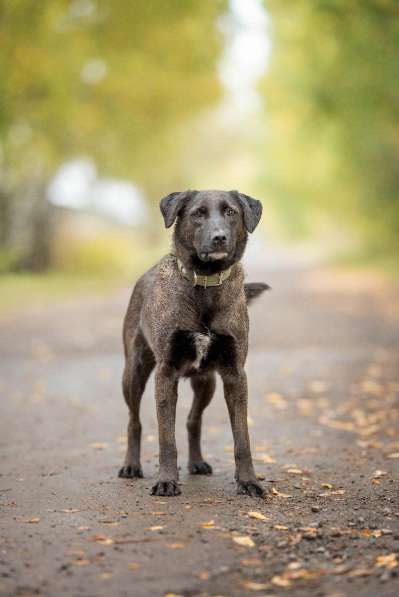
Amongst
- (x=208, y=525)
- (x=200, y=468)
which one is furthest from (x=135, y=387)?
(x=208, y=525)

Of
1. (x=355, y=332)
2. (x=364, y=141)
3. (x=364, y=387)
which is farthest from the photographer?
(x=364, y=141)

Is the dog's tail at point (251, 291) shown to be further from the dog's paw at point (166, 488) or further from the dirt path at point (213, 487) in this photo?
the dog's paw at point (166, 488)

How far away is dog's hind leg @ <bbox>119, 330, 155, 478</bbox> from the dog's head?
3.37 feet

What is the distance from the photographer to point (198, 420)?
680 centimetres

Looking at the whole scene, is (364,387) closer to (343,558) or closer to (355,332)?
(355,332)

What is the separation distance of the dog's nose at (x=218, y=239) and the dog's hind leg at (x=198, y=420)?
A: 1500mm

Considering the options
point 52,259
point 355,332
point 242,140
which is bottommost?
point 355,332

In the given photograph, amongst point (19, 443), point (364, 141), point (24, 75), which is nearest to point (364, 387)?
point (19, 443)

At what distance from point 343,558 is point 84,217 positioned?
27241 mm

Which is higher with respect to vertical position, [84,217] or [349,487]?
[84,217]

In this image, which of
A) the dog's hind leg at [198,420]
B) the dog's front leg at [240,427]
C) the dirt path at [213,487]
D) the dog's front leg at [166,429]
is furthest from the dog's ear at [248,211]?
the dirt path at [213,487]

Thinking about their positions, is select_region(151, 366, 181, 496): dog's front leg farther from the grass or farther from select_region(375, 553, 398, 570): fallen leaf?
the grass

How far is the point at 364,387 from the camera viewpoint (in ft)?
36.0

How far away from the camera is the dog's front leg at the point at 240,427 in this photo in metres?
5.89
